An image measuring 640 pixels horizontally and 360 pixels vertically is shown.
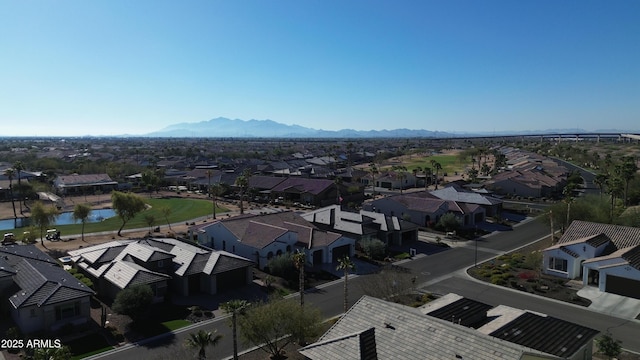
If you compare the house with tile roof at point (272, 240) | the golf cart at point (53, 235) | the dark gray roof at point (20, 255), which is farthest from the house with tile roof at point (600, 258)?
the golf cart at point (53, 235)

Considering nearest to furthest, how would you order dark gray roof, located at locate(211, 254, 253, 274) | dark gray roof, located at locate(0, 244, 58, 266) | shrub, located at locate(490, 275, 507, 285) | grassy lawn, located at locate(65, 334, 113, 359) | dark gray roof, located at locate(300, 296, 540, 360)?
dark gray roof, located at locate(300, 296, 540, 360) → grassy lawn, located at locate(65, 334, 113, 359) → dark gray roof, located at locate(0, 244, 58, 266) → dark gray roof, located at locate(211, 254, 253, 274) → shrub, located at locate(490, 275, 507, 285)

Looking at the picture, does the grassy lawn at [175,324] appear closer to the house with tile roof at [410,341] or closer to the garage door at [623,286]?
the house with tile roof at [410,341]

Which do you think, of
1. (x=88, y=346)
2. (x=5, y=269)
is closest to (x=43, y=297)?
(x=88, y=346)

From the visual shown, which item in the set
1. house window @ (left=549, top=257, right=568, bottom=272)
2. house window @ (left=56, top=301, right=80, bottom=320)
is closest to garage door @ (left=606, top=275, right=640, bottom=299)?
house window @ (left=549, top=257, right=568, bottom=272)

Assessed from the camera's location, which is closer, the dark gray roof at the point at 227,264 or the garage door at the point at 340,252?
the dark gray roof at the point at 227,264

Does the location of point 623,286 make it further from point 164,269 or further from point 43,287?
point 43,287

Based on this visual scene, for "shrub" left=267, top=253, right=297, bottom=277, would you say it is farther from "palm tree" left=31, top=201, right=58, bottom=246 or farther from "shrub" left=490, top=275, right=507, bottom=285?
"palm tree" left=31, top=201, right=58, bottom=246

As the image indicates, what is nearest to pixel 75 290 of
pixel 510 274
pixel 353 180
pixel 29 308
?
pixel 29 308

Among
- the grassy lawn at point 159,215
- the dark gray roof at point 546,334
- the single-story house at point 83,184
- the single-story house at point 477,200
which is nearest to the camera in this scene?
the dark gray roof at point 546,334

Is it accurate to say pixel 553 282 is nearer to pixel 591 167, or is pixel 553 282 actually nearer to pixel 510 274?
pixel 510 274
